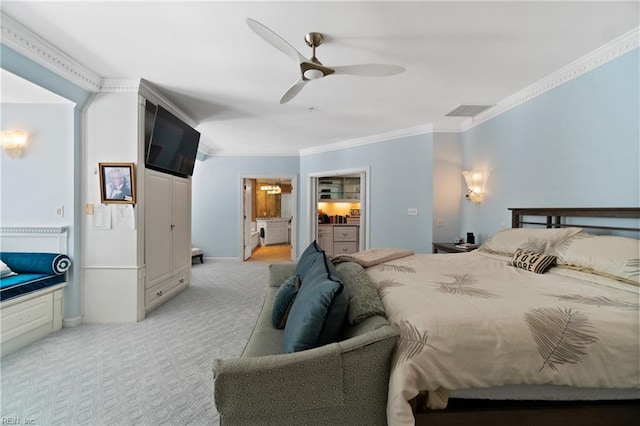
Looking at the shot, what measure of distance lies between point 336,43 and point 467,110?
2260 millimetres

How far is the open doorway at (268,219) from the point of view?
6.80m

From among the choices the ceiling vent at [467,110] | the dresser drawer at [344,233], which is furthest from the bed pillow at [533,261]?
the dresser drawer at [344,233]

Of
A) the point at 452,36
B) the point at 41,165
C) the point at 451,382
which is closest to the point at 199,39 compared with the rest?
the point at 452,36

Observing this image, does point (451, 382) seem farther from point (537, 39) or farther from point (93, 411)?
point (537, 39)

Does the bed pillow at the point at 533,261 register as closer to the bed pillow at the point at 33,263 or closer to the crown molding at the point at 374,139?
the crown molding at the point at 374,139

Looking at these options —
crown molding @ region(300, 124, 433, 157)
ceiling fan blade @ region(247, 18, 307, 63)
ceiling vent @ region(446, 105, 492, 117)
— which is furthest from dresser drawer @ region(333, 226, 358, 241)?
ceiling fan blade @ region(247, 18, 307, 63)

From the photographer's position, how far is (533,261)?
217 centimetres

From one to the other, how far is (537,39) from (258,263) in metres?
5.46

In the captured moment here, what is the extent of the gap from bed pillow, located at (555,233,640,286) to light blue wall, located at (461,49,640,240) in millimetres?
494

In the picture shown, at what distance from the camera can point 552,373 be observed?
1.24 meters

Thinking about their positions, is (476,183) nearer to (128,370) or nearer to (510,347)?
(510,347)

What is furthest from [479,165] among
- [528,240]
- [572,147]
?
[528,240]

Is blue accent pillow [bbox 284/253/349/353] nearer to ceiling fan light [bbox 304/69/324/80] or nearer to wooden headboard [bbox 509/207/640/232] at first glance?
ceiling fan light [bbox 304/69/324/80]

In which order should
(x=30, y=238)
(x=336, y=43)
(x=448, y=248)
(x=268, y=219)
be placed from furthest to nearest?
(x=268, y=219)
(x=448, y=248)
(x=30, y=238)
(x=336, y=43)
